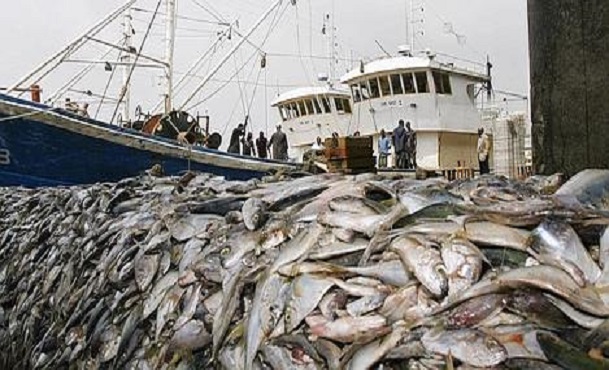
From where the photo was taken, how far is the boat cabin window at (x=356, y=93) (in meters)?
35.2

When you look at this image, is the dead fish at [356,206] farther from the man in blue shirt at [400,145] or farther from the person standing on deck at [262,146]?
the person standing on deck at [262,146]

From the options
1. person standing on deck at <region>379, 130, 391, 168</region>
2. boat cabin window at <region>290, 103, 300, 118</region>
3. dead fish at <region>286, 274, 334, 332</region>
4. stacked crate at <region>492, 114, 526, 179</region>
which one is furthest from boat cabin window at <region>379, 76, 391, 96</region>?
dead fish at <region>286, 274, 334, 332</region>

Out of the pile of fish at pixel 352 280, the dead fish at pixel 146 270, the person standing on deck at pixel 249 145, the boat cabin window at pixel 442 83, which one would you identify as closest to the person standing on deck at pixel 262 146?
the person standing on deck at pixel 249 145

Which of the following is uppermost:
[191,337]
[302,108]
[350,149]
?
[302,108]

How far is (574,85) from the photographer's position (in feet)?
13.7

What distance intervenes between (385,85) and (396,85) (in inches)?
19.4

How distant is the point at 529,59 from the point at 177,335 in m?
2.62

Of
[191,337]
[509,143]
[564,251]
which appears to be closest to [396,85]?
[509,143]

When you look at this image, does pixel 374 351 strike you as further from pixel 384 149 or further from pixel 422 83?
pixel 422 83

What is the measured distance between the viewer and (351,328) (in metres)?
2.39

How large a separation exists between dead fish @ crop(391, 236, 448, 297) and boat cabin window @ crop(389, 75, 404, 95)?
31376 mm

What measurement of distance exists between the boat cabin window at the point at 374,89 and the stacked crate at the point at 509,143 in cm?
549

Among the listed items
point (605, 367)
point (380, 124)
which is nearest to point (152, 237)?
point (605, 367)

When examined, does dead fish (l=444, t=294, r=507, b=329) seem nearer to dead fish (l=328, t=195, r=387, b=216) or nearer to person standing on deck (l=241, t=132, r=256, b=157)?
dead fish (l=328, t=195, r=387, b=216)
